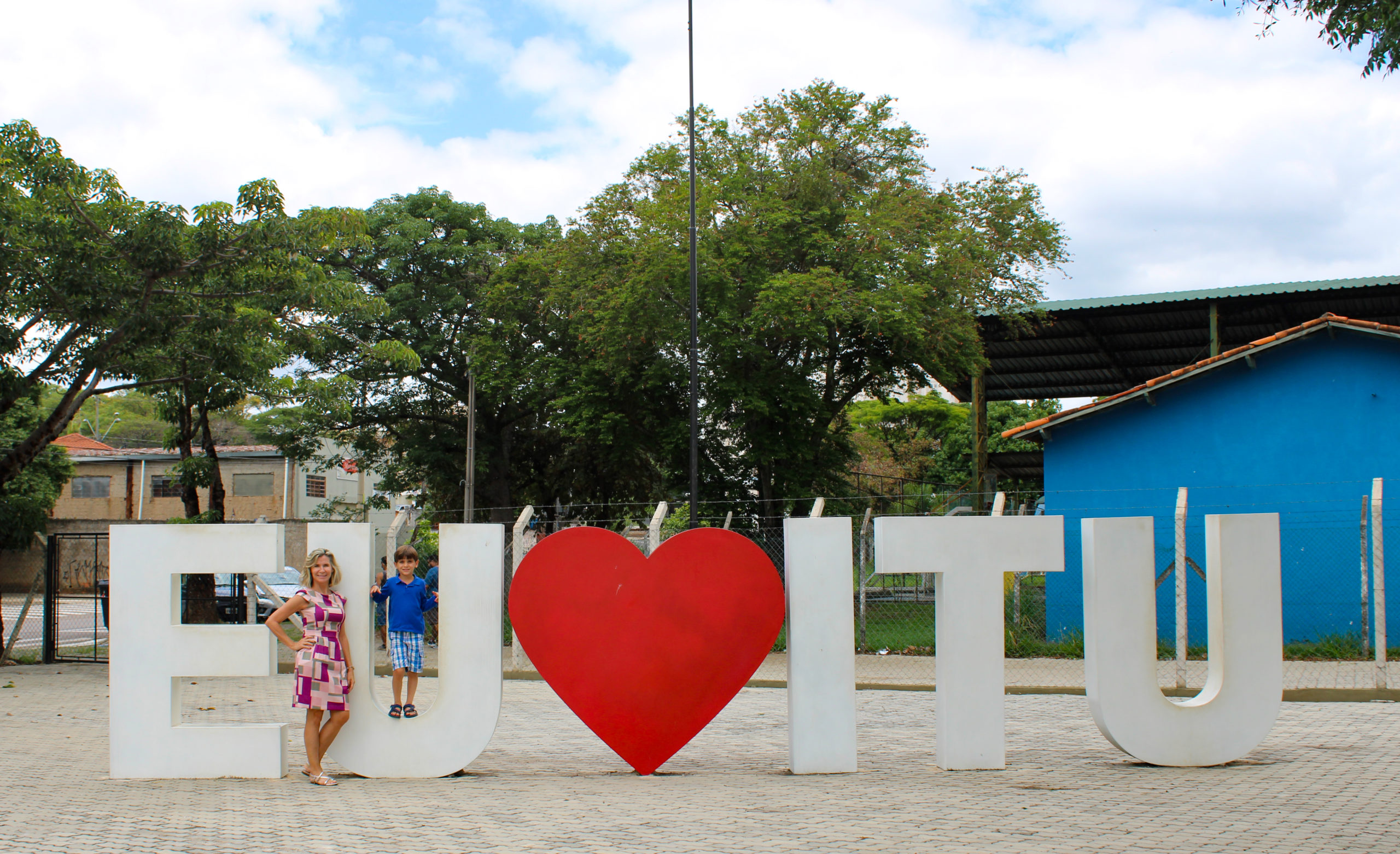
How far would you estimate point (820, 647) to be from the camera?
259 inches

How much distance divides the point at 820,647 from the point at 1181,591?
5609 mm

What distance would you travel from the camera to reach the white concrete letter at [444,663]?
253 inches

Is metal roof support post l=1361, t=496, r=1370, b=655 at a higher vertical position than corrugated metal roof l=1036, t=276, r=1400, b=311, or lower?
lower

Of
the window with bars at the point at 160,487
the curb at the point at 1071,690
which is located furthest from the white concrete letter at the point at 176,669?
the window with bars at the point at 160,487

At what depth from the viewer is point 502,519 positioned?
2778cm

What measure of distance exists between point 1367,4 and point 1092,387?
2348cm

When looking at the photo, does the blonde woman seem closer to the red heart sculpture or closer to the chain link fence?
the red heart sculpture

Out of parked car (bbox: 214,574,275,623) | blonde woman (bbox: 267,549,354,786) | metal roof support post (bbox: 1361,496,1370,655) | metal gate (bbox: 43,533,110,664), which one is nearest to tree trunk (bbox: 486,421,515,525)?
metal gate (bbox: 43,533,110,664)

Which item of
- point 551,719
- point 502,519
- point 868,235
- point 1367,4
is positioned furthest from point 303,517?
point 1367,4

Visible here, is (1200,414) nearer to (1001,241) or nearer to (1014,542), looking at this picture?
(1001,241)

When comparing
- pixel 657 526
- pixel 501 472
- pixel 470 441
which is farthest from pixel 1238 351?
pixel 501 472

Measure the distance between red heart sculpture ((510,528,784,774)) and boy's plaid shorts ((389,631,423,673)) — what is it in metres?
1.36

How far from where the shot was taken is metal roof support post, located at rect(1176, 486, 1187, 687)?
10062mm

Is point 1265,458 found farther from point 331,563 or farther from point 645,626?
point 331,563
